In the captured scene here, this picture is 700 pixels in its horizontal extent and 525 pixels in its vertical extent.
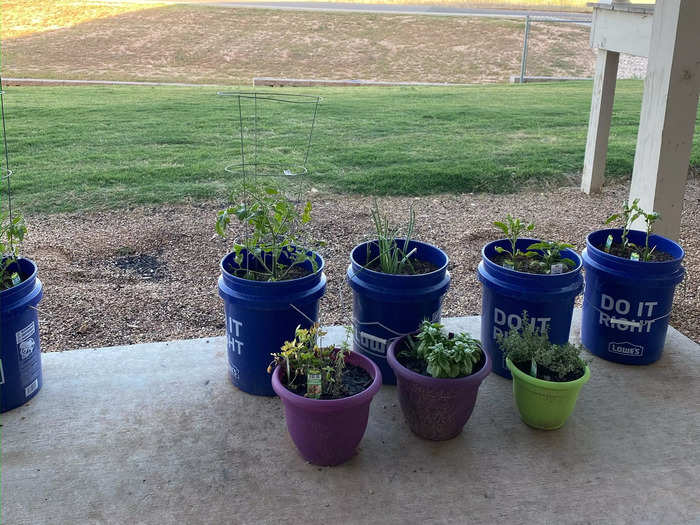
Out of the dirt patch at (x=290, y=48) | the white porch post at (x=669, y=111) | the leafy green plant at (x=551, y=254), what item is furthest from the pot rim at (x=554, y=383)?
the dirt patch at (x=290, y=48)

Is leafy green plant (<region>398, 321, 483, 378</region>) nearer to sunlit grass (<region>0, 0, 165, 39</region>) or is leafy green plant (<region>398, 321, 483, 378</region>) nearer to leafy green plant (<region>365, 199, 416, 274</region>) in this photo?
leafy green plant (<region>365, 199, 416, 274</region>)

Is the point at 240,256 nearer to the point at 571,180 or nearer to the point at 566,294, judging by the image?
the point at 566,294

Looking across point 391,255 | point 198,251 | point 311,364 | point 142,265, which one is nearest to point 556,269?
point 391,255

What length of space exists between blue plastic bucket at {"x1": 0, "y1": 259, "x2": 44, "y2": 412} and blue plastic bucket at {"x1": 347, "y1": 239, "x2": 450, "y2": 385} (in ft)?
4.04

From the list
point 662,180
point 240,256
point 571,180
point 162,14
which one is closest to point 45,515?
point 240,256

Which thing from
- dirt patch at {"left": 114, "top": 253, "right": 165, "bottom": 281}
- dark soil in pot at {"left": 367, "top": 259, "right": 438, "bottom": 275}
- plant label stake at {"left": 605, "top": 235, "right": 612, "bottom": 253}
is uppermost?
plant label stake at {"left": 605, "top": 235, "right": 612, "bottom": 253}

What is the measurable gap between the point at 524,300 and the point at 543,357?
0.92 feet

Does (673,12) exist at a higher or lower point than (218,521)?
higher

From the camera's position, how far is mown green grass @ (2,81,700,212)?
5.66 metres

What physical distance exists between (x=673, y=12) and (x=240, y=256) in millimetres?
2216

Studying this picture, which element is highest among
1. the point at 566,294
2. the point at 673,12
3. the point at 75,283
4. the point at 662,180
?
the point at 673,12

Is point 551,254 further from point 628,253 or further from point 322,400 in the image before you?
point 322,400

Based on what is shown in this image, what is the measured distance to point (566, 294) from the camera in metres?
2.70

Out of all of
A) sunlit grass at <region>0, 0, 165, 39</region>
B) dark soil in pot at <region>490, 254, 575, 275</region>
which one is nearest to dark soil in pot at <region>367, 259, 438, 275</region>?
dark soil in pot at <region>490, 254, 575, 275</region>
